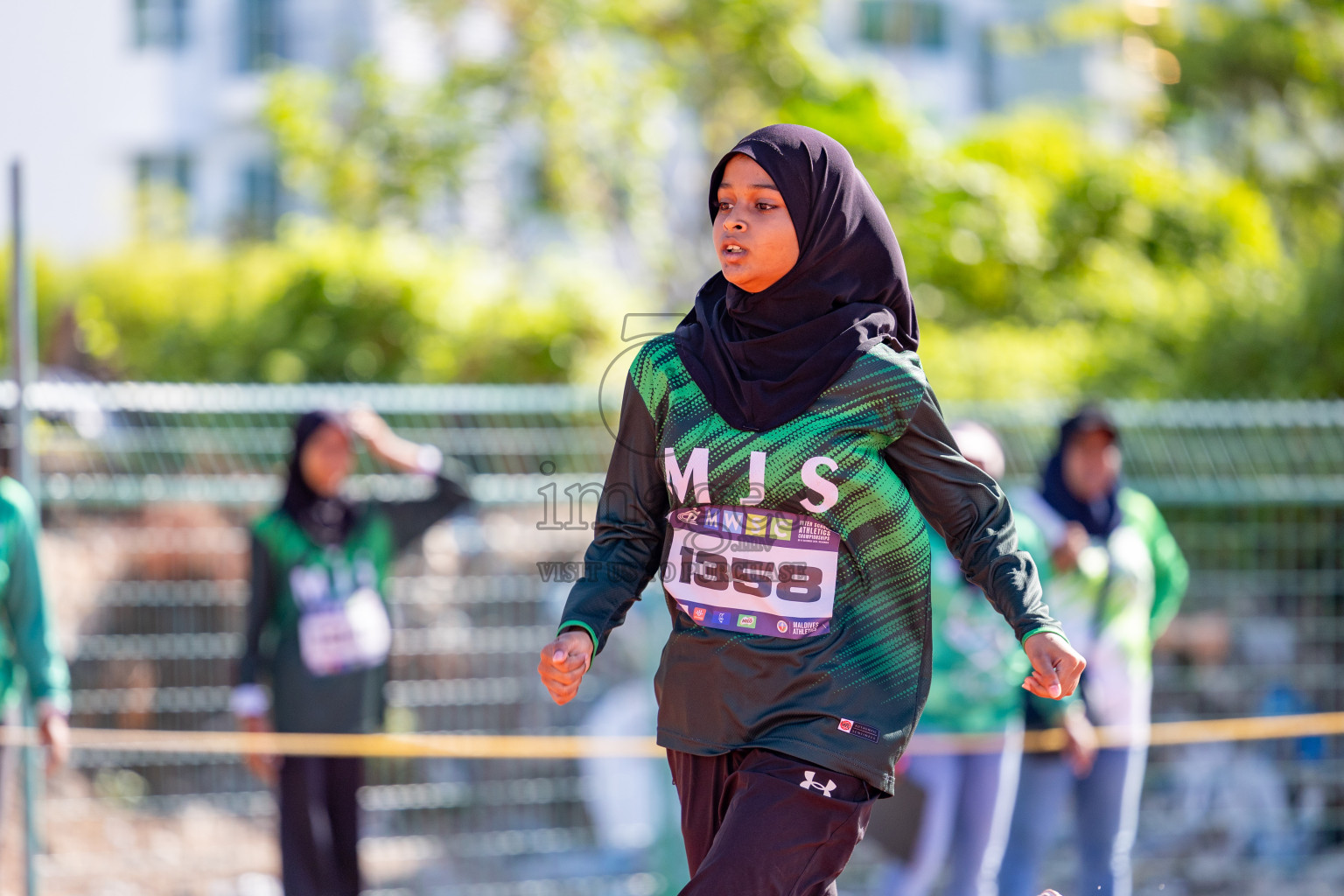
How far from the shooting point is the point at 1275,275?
8727 millimetres

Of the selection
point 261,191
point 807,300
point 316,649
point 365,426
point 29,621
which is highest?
point 261,191

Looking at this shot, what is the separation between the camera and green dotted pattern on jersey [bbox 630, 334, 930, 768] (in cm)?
245

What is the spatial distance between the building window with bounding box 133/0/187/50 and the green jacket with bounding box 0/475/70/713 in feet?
68.9

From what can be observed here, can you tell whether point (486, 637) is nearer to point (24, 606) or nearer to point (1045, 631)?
point (24, 606)

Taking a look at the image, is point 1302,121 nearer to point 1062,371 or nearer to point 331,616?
point 1062,371

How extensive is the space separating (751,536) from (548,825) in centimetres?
362

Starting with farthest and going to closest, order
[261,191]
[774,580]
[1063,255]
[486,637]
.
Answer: [261,191] < [1063,255] < [486,637] < [774,580]

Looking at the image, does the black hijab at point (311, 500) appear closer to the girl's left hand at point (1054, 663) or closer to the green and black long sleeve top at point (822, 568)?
the green and black long sleeve top at point (822, 568)

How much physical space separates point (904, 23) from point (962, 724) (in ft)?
73.5

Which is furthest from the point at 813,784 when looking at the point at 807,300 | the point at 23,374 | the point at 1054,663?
the point at 23,374

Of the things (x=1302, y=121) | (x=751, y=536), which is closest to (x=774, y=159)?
(x=751, y=536)

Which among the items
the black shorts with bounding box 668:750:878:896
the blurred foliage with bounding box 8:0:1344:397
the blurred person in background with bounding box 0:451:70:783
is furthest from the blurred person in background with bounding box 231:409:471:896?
the blurred foliage with bounding box 8:0:1344:397

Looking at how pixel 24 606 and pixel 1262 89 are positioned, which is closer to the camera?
pixel 24 606

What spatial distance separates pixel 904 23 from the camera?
24.6 metres
